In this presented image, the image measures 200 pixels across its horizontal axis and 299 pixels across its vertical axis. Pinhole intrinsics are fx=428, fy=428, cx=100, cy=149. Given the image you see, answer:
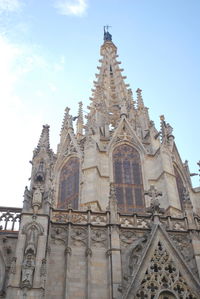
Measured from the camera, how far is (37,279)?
14.0 m

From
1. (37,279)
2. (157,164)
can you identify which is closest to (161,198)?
(157,164)

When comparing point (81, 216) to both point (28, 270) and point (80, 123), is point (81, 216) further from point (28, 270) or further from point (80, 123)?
point (80, 123)

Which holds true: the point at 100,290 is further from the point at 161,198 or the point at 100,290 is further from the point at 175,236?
the point at 161,198

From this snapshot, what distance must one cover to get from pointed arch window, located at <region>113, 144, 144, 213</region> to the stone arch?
2459mm

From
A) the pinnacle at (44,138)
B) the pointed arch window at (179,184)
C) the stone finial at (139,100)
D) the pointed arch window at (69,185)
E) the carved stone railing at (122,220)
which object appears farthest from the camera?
the stone finial at (139,100)

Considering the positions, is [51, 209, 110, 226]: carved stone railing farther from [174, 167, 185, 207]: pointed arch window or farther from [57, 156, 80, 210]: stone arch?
[174, 167, 185, 207]: pointed arch window

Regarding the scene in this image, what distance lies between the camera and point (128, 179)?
25.9 metres

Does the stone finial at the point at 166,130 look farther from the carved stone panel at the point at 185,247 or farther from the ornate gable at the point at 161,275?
the ornate gable at the point at 161,275

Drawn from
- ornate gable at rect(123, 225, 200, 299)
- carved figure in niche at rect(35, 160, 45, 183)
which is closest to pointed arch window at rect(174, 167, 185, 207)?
ornate gable at rect(123, 225, 200, 299)

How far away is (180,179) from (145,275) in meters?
13.3

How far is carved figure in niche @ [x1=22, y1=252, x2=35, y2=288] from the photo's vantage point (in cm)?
1367

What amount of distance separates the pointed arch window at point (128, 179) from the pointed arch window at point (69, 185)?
2.48 m

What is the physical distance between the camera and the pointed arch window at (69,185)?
25.5 meters

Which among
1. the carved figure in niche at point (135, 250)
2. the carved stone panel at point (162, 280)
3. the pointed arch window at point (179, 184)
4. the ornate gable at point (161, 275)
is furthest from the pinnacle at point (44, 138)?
the pointed arch window at point (179, 184)
